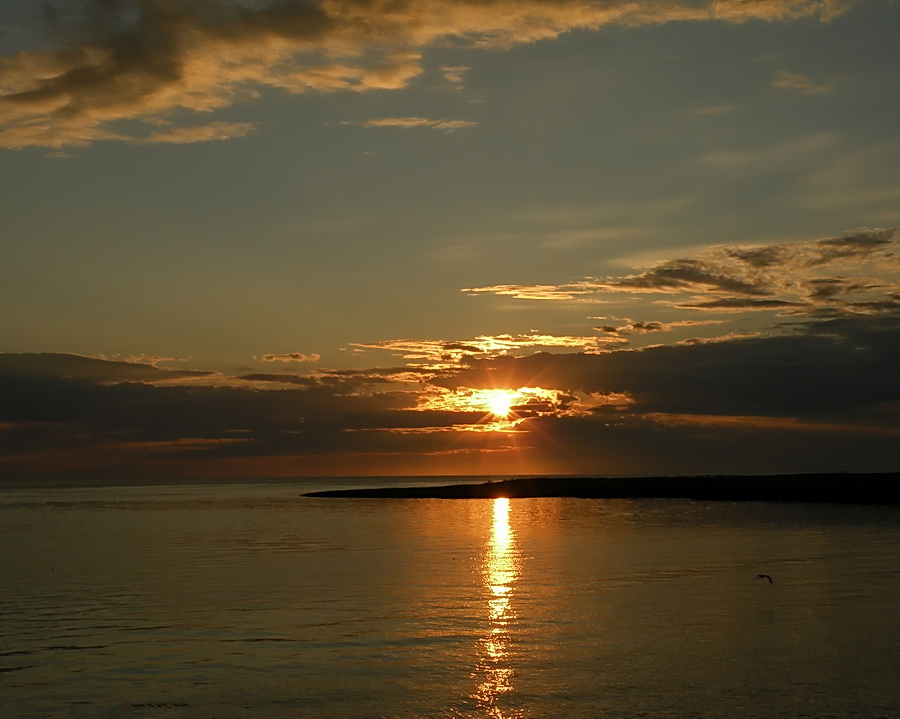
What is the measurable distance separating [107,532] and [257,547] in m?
18.9

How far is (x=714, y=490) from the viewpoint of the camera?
120188 millimetres

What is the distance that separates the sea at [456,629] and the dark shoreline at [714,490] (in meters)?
57.1

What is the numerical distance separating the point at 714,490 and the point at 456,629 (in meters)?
101

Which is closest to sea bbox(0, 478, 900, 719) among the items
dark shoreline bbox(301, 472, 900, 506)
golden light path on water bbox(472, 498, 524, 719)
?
golden light path on water bbox(472, 498, 524, 719)

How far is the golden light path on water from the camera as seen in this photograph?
19062 millimetres

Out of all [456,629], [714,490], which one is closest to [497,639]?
[456,629]

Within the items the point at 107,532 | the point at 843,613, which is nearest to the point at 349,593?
the point at 843,613

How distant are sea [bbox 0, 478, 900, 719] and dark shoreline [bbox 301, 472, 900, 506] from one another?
2250 inches

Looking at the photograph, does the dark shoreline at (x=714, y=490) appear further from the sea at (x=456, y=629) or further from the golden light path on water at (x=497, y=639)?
the golden light path on water at (x=497, y=639)

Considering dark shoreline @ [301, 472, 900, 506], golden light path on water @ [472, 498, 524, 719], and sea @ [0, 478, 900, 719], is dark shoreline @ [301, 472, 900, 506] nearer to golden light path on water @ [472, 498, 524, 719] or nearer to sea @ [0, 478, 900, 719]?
sea @ [0, 478, 900, 719]

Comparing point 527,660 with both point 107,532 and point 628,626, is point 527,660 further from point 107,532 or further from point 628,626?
point 107,532

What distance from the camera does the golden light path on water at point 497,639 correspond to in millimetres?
19062

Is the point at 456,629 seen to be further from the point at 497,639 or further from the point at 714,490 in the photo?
the point at 714,490

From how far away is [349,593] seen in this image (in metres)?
33.2
